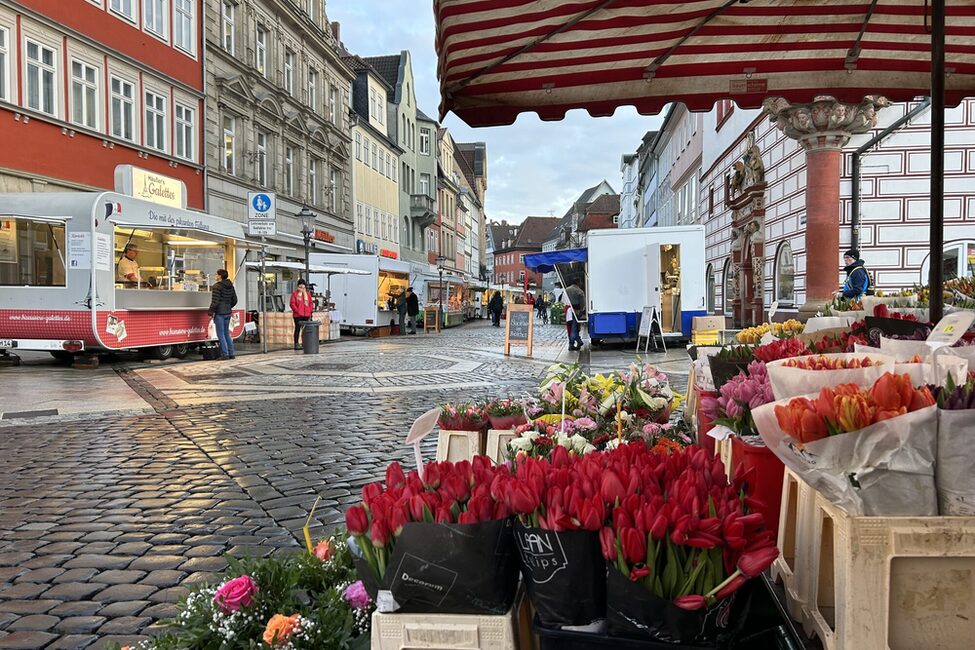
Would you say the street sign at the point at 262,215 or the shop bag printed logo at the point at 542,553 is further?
the street sign at the point at 262,215

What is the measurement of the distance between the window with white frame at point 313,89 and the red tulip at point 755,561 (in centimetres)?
3534

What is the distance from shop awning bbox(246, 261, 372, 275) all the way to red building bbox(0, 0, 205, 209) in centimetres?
331

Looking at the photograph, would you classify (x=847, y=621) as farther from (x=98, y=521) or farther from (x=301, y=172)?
(x=301, y=172)

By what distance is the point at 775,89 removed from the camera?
423cm

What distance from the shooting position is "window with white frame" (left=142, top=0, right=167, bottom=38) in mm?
21719

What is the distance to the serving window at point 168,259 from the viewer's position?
46.9ft

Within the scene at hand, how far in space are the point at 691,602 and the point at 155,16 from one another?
82.2 ft

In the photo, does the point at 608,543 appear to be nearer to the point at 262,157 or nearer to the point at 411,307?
the point at 411,307

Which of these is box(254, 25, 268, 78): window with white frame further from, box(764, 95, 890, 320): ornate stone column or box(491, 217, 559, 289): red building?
box(491, 217, 559, 289): red building

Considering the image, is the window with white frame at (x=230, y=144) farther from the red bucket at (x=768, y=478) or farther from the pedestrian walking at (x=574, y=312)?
the red bucket at (x=768, y=478)

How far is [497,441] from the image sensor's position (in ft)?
12.0

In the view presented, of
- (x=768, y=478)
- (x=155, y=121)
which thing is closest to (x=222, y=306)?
(x=155, y=121)

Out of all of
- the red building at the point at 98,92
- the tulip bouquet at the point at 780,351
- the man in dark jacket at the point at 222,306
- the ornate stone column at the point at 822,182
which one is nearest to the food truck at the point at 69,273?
the man in dark jacket at the point at 222,306

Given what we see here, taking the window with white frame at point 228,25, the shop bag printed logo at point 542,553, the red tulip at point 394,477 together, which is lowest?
the shop bag printed logo at point 542,553
